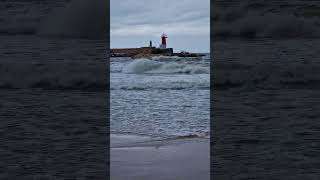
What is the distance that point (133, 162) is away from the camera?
16.3 ft

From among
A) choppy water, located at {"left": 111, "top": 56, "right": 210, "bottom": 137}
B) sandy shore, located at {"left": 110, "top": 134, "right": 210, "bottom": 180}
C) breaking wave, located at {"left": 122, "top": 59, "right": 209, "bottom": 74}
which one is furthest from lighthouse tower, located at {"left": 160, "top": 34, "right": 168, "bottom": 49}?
sandy shore, located at {"left": 110, "top": 134, "right": 210, "bottom": 180}

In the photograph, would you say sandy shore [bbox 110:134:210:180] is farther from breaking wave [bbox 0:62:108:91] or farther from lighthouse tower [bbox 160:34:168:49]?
lighthouse tower [bbox 160:34:168:49]

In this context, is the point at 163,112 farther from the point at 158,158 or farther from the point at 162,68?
the point at 162,68

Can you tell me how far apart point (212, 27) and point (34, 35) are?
2.02 feet

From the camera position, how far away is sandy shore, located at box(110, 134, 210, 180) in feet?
13.9

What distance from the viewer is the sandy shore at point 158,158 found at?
4.25m

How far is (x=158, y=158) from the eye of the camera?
5.23 metres

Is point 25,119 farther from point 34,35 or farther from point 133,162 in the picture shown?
point 133,162

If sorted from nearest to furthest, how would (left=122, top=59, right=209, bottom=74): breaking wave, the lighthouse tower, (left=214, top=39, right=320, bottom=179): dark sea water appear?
1. (left=214, top=39, right=320, bottom=179): dark sea water
2. (left=122, top=59, right=209, bottom=74): breaking wave
3. the lighthouse tower

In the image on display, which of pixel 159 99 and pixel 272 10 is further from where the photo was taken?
pixel 159 99

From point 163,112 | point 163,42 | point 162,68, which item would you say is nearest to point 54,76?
point 163,112

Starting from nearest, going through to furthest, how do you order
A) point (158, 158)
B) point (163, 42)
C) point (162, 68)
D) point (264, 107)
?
point (264, 107)
point (158, 158)
point (162, 68)
point (163, 42)

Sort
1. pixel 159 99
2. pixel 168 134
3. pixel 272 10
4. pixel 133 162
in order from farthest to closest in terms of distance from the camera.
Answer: pixel 159 99
pixel 168 134
pixel 133 162
pixel 272 10

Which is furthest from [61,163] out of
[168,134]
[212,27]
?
[168,134]
